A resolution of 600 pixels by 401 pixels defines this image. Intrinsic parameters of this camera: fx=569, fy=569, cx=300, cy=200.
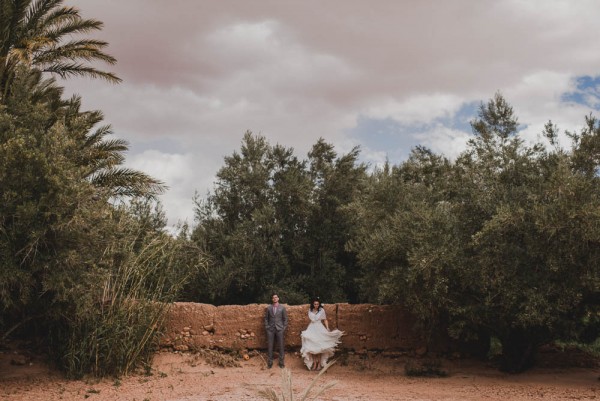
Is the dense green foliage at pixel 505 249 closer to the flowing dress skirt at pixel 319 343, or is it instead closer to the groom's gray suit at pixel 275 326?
the flowing dress skirt at pixel 319 343

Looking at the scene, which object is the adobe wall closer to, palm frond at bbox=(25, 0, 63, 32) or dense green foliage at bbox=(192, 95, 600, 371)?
dense green foliage at bbox=(192, 95, 600, 371)

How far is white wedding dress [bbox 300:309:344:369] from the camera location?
12.6 m

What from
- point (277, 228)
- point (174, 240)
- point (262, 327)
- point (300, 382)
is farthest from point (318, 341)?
point (277, 228)

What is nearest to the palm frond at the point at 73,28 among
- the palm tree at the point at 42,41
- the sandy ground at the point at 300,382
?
the palm tree at the point at 42,41

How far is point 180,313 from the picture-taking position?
13.2m

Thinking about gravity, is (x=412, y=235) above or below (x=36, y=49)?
below

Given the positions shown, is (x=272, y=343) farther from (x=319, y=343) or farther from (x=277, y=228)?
(x=277, y=228)

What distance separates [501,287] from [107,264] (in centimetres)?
741

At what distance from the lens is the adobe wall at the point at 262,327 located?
42.8ft

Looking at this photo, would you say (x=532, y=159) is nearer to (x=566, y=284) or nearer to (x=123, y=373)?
(x=566, y=284)

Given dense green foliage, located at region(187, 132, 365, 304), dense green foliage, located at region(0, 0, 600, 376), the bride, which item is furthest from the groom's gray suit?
dense green foliage, located at region(187, 132, 365, 304)

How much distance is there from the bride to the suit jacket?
50 cm

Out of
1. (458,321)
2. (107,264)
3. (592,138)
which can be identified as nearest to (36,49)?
(107,264)

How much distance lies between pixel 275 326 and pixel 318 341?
1.02 metres
